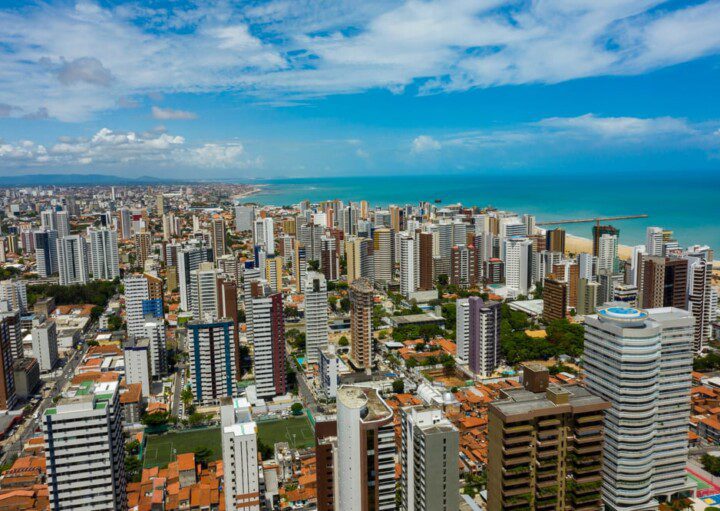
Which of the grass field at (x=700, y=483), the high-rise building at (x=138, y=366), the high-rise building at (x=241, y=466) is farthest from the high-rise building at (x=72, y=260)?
the grass field at (x=700, y=483)

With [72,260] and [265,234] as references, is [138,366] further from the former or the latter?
[265,234]

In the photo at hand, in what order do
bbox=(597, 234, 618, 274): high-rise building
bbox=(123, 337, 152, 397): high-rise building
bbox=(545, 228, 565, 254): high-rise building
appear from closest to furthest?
bbox=(123, 337, 152, 397): high-rise building → bbox=(597, 234, 618, 274): high-rise building → bbox=(545, 228, 565, 254): high-rise building

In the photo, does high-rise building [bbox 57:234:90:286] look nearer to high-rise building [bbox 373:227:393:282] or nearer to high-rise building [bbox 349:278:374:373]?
high-rise building [bbox 373:227:393:282]

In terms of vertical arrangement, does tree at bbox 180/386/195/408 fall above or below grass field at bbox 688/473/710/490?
above

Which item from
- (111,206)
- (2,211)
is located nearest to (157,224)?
(111,206)

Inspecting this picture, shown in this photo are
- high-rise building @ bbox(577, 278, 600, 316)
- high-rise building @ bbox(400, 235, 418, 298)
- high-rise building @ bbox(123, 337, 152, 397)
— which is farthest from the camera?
high-rise building @ bbox(400, 235, 418, 298)

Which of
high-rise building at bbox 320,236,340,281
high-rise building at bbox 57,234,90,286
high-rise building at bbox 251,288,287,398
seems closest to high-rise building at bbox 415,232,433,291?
high-rise building at bbox 320,236,340,281
